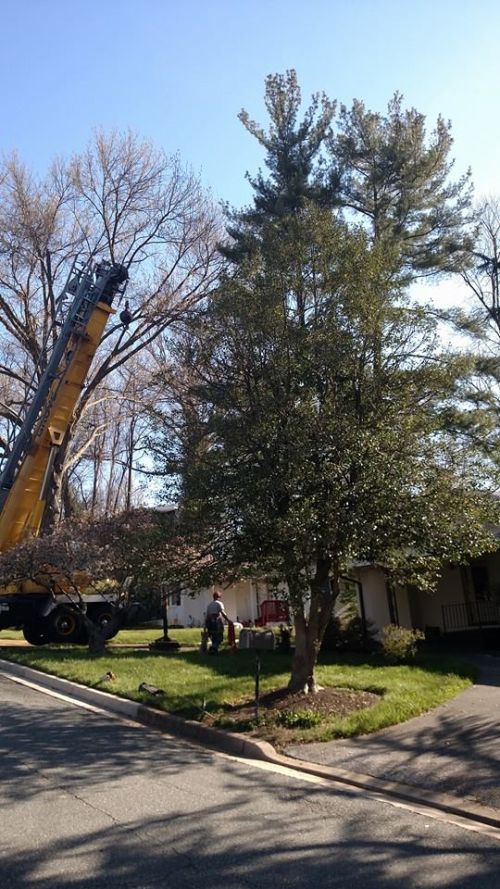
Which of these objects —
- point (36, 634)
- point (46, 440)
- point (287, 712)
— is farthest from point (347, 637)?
point (46, 440)

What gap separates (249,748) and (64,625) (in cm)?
1254

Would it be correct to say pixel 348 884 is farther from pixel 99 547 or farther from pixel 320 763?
pixel 99 547

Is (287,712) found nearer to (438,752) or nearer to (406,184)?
(438,752)

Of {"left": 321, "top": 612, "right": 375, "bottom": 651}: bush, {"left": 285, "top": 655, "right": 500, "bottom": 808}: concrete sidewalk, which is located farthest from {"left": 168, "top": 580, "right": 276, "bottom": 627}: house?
{"left": 285, "top": 655, "right": 500, "bottom": 808}: concrete sidewalk

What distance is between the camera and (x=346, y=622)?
1736cm

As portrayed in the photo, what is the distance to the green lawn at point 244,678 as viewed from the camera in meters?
9.32

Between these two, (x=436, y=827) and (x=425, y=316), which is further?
(x=425, y=316)

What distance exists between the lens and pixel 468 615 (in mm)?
19422

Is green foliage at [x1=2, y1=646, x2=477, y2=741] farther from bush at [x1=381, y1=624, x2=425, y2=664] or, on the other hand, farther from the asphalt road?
the asphalt road

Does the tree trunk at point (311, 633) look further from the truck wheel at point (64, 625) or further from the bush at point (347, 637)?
the truck wheel at point (64, 625)

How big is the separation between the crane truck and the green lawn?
239 cm

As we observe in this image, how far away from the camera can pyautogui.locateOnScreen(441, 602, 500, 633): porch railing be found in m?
18.8

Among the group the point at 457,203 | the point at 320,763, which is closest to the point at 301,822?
the point at 320,763

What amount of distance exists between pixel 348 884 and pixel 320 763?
123 inches
